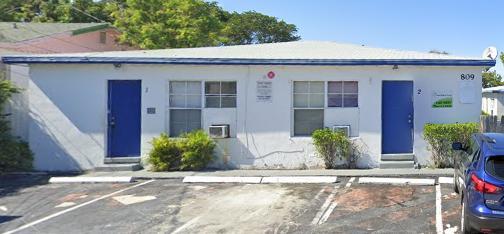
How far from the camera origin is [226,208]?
8523 mm

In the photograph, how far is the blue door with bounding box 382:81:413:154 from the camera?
12.2 meters

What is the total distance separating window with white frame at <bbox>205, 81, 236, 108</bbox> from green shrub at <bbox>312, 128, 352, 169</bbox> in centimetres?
230

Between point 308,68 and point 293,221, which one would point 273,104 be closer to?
point 308,68

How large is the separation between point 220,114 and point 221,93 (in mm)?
540

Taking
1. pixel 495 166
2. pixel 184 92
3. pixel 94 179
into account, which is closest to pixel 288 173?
pixel 184 92

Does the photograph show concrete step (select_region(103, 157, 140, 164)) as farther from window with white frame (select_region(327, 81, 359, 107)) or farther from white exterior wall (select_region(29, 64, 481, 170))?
window with white frame (select_region(327, 81, 359, 107))

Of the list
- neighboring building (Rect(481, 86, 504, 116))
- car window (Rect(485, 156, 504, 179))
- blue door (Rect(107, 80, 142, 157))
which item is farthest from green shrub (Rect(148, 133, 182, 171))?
neighboring building (Rect(481, 86, 504, 116))

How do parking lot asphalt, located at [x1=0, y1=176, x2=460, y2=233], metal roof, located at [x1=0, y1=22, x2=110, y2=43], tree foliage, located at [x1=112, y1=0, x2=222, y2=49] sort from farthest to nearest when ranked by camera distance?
tree foliage, located at [x1=112, y1=0, x2=222, y2=49] → metal roof, located at [x1=0, y1=22, x2=110, y2=43] → parking lot asphalt, located at [x1=0, y1=176, x2=460, y2=233]

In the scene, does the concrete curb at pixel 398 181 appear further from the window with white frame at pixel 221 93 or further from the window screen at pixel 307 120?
the window with white frame at pixel 221 93

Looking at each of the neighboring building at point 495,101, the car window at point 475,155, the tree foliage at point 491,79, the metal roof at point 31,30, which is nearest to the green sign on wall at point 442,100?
the car window at point 475,155

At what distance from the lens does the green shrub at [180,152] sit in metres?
11.9

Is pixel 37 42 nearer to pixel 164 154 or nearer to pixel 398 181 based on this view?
pixel 164 154

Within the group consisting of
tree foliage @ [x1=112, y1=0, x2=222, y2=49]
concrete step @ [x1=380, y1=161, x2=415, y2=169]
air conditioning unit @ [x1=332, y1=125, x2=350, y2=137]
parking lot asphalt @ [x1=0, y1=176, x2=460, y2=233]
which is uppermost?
tree foliage @ [x1=112, y1=0, x2=222, y2=49]

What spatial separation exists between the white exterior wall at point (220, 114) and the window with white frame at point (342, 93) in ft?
0.50
